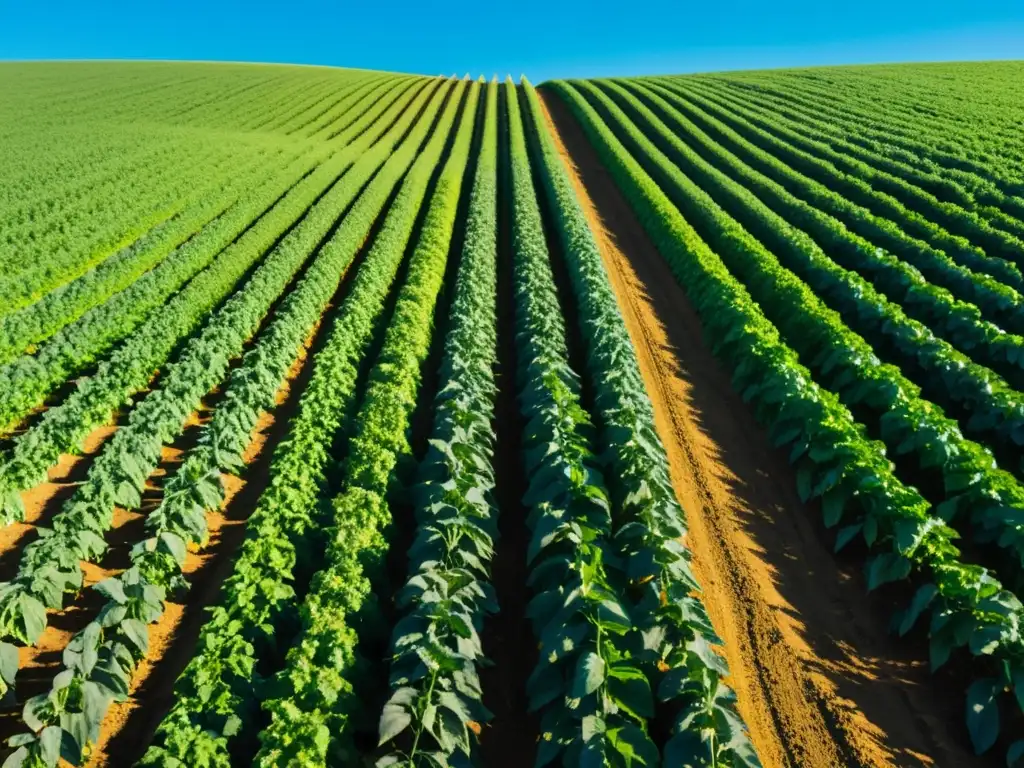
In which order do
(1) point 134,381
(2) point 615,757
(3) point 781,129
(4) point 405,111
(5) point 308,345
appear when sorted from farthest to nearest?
(4) point 405,111 → (3) point 781,129 → (5) point 308,345 → (1) point 134,381 → (2) point 615,757

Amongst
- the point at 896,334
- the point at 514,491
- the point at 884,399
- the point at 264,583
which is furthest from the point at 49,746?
the point at 896,334

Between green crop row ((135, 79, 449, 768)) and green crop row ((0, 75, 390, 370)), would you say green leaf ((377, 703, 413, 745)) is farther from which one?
green crop row ((0, 75, 390, 370))

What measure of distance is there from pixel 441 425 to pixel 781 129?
135 feet

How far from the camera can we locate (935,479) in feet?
34.7

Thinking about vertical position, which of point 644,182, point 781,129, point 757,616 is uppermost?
point 781,129

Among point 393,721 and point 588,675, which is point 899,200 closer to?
point 588,675

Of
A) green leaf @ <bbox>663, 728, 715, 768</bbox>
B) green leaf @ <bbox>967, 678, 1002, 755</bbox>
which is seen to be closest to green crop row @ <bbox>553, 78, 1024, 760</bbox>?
green leaf @ <bbox>967, 678, 1002, 755</bbox>

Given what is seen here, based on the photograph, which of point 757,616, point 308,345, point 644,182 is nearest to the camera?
point 757,616

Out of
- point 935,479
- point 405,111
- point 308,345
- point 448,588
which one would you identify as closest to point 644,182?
point 308,345

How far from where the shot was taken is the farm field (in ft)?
21.2

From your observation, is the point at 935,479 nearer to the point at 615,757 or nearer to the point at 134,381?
the point at 615,757

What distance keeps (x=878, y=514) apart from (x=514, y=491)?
5890mm

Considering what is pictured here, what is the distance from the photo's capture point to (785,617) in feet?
27.8

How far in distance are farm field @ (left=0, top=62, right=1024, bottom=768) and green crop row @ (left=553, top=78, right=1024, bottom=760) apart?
0.05 metres
